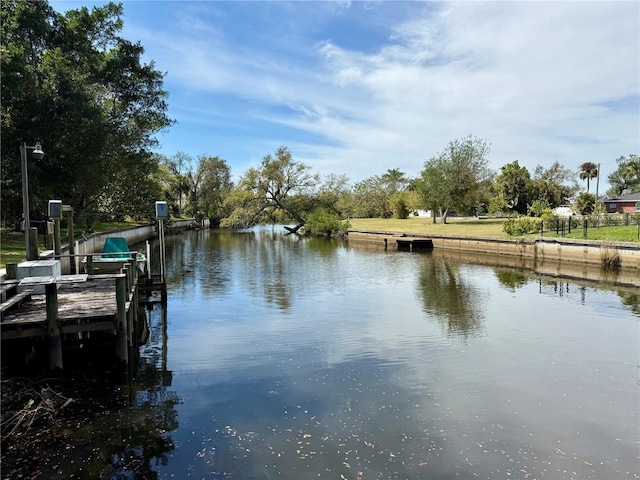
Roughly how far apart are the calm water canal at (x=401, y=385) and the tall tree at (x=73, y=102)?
12.3 metres

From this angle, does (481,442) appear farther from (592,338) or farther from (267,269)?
(267,269)

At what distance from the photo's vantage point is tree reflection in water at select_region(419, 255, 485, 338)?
12125mm

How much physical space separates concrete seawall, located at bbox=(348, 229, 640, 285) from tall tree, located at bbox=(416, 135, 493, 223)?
959cm

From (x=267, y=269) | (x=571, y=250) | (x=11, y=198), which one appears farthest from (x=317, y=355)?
(x=11, y=198)

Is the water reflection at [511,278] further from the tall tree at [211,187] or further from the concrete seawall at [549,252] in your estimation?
the tall tree at [211,187]

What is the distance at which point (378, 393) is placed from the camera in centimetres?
751

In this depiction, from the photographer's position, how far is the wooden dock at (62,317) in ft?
24.3

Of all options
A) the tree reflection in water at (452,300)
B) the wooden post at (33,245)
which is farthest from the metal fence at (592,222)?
the wooden post at (33,245)

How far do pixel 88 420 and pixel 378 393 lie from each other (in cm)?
448

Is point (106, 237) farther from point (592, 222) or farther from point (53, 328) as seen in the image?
point (592, 222)

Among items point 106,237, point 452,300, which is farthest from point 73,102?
point 452,300

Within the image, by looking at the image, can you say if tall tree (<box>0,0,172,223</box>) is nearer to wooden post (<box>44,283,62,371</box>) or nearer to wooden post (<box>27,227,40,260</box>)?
wooden post (<box>27,227,40,260</box>)

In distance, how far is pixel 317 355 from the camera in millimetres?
9508

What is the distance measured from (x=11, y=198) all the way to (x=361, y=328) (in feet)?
75.4
